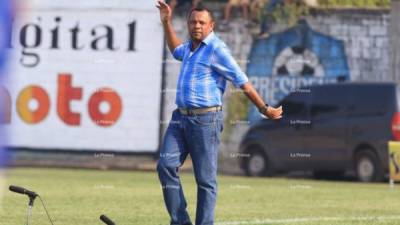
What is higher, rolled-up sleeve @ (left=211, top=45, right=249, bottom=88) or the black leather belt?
rolled-up sleeve @ (left=211, top=45, right=249, bottom=88)

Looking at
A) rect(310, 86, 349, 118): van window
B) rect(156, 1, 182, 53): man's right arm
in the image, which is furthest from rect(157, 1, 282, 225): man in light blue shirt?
rect(310, 86, 349, 118): van window

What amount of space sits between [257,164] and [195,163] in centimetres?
1385

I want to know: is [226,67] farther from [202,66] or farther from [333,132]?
[333,132]

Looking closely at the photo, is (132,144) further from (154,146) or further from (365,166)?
(365,166)

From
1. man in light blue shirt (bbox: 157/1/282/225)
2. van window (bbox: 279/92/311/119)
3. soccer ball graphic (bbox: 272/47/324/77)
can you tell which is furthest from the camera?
soccer ball graphic (bbox: 272/47/324/77)

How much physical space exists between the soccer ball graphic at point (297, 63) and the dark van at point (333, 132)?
1491 mm

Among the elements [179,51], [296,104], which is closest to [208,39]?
[179,51]

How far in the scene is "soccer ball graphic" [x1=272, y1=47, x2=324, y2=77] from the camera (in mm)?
26594


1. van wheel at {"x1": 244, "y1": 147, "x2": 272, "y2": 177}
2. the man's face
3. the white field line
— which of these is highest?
the man's face

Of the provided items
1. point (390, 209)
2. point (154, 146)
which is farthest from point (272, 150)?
point (390, 209)

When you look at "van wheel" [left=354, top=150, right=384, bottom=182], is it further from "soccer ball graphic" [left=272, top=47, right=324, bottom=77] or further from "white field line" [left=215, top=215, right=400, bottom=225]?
"white field line" [left=215, top=215, right=400, bottom=225]

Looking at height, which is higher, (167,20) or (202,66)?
(167,20)

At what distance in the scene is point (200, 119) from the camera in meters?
11.5

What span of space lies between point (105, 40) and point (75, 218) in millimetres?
12541
